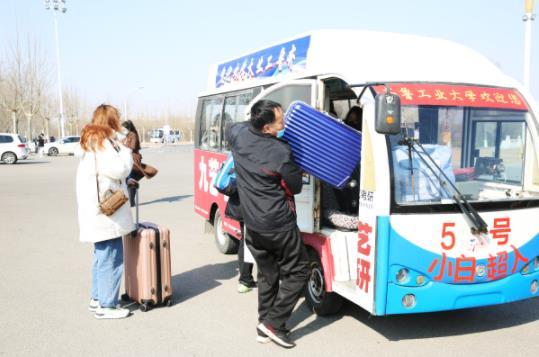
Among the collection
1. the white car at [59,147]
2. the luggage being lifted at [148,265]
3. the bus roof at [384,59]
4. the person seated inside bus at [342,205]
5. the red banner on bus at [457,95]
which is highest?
the bus roof at [384,59]

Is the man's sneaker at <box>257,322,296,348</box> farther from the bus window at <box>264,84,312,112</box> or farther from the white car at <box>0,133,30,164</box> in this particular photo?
the white car at <box>0,133,30,164</box>

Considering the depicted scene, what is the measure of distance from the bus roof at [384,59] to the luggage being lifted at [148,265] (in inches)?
86.2

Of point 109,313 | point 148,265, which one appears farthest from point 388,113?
point 109,313

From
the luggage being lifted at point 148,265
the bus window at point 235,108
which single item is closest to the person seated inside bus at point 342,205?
the luggage being lifted at point 148,265

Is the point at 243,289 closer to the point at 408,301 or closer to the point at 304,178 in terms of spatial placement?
the point at 304,178

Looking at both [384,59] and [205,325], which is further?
[205,325]

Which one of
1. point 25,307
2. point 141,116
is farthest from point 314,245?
point 141,116

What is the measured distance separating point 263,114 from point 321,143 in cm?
65

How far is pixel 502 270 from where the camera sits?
4355 mm

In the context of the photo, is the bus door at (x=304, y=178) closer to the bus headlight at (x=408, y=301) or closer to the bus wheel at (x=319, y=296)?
the bus wheel at (x=319, y=296)

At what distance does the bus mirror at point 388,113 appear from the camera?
12.5ft

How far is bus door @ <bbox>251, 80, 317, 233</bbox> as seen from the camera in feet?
15.8

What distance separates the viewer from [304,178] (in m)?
4.91

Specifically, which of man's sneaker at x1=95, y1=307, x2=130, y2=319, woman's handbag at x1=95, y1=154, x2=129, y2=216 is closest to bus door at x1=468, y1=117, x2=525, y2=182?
woman's handbag at x1=95, y1=154, x2=129, y2=216
